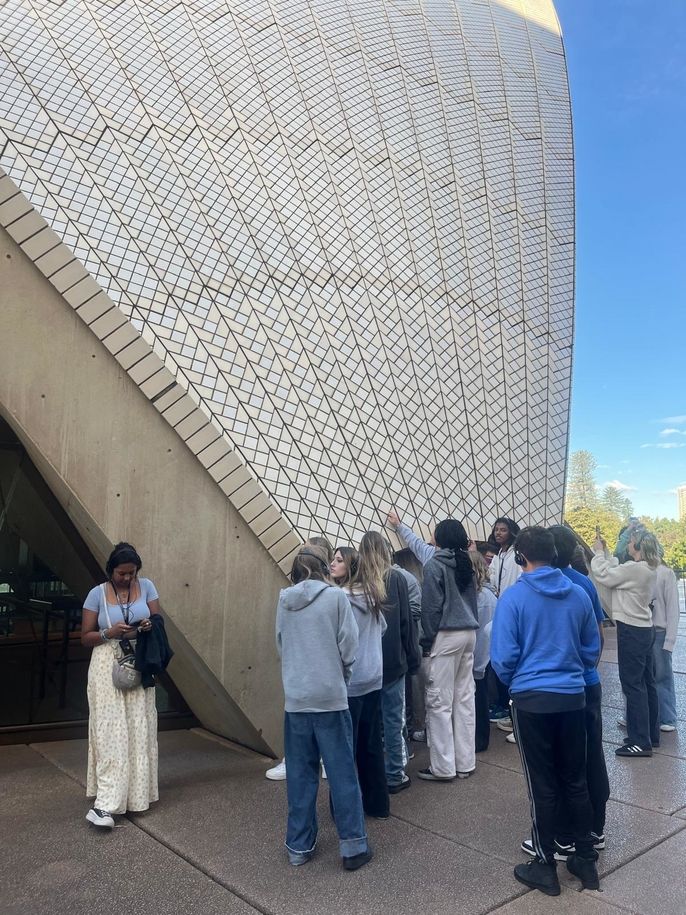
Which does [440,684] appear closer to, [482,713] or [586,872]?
[482,713]

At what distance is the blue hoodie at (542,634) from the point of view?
11.5 feet

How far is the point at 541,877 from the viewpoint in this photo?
3.46 m

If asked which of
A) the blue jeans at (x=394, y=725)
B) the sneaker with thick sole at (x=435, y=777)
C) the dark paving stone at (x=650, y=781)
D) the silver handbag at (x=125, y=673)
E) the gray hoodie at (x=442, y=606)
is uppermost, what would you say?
the gray hoodie at (x=442, y=606)

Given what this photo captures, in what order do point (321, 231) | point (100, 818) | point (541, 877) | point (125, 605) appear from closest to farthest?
point (541, 877) < point (100, 818) < point (125, 605) < point (321, 231)

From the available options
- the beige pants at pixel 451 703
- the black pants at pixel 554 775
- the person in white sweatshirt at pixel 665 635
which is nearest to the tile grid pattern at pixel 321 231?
the beige pants at pixel 451 703

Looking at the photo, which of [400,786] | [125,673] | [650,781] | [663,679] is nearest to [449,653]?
[400,786]

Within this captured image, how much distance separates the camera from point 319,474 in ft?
21.5

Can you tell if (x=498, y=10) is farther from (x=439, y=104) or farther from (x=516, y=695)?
(x=516, y=695)

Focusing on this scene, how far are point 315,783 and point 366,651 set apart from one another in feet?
2.62

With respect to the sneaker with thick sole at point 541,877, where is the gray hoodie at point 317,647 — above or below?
above

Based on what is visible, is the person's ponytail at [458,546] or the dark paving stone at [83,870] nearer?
the dark paving stone at [83,870]

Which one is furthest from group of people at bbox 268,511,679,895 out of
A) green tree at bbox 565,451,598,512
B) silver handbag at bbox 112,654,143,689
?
green tree at bbox 565,451,598,512

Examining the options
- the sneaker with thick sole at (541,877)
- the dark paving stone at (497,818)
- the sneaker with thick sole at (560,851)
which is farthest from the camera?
the dark paving stone at (497,818)

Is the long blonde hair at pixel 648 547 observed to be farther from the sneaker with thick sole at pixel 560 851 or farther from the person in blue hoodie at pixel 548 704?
the sneaker with thick sole at pixel 560 851
